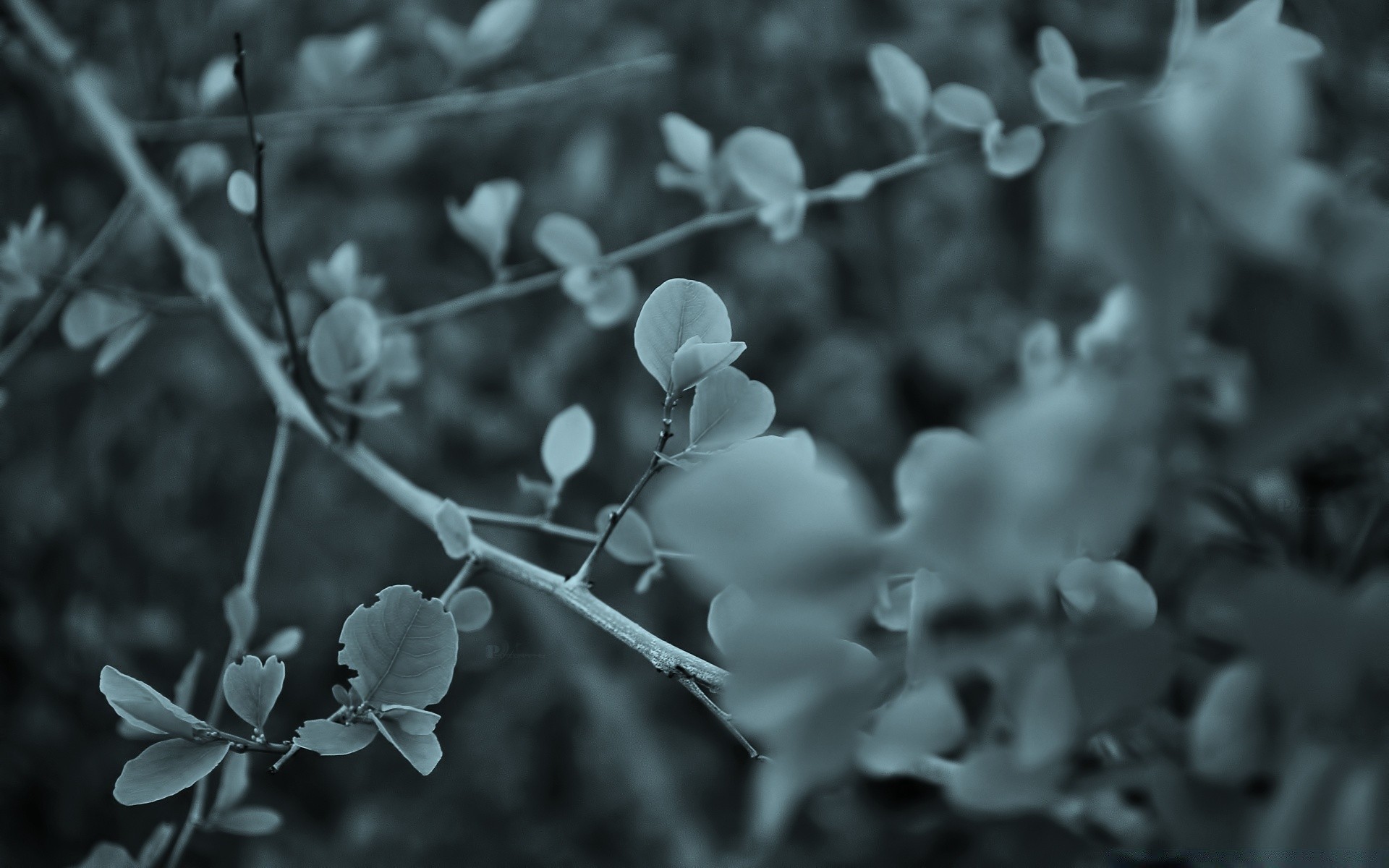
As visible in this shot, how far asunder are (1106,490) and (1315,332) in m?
0.04

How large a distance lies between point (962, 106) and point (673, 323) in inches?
7.6

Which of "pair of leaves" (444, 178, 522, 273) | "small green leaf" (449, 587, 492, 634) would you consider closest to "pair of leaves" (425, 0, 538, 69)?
"pair of leaves" (444, 178, 522, 273)

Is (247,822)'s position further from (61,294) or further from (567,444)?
(61,294)

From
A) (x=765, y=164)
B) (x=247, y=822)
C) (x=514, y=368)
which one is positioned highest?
(x=765, y=164)

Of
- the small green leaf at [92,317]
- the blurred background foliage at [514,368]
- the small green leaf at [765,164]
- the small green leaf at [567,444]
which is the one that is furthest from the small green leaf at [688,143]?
the blurred background foliage at [514,368]

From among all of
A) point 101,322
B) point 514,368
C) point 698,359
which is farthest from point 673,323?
point 514,368

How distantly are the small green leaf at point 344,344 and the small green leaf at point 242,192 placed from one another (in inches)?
1.6

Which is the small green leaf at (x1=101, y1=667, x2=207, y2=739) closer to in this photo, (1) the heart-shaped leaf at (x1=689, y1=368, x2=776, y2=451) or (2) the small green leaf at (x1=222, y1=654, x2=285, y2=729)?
(2) the small green leaf at (x1=222, y1=654, x2=285, y2=729)

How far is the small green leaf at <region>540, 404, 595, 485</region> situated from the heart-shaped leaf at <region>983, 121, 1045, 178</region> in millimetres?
178

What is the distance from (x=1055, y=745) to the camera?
126 mm

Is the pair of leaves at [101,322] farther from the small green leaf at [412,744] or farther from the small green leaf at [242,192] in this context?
the small green leaf at [412,744]

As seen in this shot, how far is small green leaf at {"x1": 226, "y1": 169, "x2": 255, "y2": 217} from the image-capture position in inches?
12.1

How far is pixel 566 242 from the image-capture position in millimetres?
410

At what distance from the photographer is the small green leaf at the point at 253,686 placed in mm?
231
